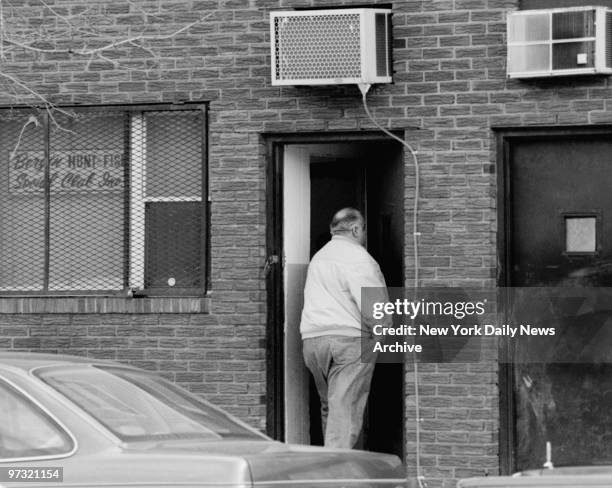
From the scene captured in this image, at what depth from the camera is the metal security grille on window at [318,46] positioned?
1004 centimetres

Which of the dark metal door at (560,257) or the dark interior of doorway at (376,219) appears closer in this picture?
the dark metal door at (560,257)

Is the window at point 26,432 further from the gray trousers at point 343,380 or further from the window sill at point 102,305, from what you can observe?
the window sill at point 102,305

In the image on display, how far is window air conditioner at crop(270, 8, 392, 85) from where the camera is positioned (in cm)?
1001

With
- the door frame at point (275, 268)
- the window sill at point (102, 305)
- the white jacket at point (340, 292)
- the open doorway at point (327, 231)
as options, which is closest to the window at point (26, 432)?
the white jacket at point (340, 292)

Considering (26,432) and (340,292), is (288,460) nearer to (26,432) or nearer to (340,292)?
(26,432)

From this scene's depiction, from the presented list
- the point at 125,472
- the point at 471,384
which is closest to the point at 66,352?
the point at 471,384

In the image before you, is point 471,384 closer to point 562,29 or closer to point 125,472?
point 562,29

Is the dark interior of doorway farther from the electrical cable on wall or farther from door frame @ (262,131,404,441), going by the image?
door frame @ (262,131,404,441)

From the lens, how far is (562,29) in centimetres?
982

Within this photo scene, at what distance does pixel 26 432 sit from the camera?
6.18m

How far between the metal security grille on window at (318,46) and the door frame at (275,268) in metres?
0.56

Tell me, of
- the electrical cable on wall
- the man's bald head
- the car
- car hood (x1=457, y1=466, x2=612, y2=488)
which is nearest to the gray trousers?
the electrical cable on wall

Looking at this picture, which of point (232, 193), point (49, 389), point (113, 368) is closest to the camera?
point (49, 389)

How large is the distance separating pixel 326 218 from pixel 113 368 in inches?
169
